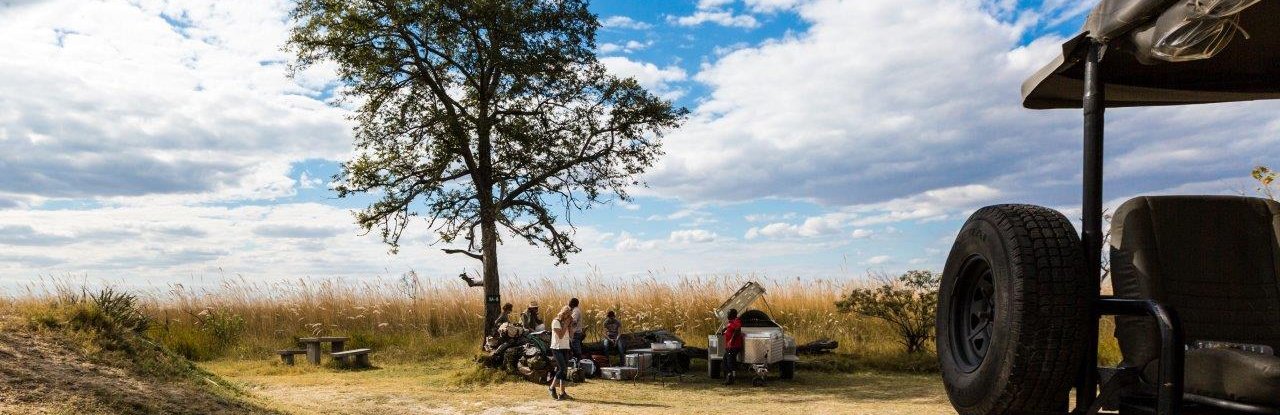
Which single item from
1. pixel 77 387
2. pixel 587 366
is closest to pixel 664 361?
pixel 587 366

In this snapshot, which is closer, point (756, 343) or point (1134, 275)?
point (1134, 275)

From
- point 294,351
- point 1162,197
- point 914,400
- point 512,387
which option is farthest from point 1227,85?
point 294,351

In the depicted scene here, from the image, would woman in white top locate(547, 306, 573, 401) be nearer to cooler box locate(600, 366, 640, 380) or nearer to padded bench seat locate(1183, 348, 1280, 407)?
cooler box locate(600, 366, 640, 380)

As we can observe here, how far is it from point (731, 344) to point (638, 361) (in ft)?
4.95

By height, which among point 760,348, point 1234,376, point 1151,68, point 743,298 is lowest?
point 760,348

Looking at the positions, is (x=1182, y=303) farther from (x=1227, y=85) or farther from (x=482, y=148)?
(x=482, y=148)

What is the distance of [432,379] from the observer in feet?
44.5

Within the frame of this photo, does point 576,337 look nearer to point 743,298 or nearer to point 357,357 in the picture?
point 743,298

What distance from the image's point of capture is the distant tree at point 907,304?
1515cm

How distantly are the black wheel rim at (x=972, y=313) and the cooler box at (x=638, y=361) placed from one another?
10004 mm

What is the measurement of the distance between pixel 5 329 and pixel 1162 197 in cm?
864

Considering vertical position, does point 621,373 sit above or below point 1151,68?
below

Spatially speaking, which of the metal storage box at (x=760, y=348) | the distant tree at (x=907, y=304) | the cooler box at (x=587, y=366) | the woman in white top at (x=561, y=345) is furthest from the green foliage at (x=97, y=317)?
the distant tree at (x=907, y=304)

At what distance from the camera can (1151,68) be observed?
3.78 m
